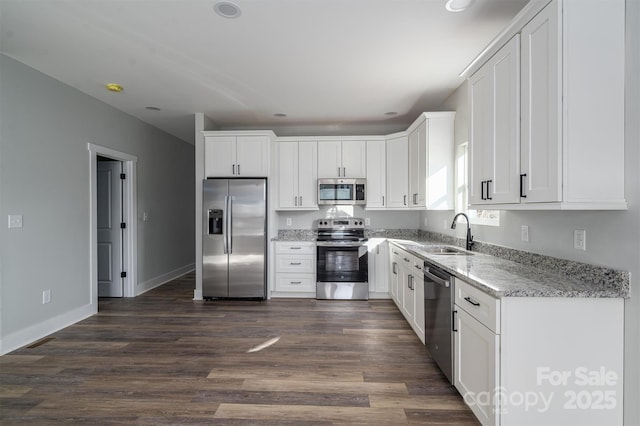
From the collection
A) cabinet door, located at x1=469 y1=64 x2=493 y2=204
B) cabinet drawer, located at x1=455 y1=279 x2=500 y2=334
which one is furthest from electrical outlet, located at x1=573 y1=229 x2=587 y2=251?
cabinet drawer, located at x1=455 y1=279 x2=500 y2=334

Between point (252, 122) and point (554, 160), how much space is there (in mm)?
4273

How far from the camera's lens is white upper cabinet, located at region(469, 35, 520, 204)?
1.83 m

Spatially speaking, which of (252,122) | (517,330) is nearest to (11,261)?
(252,122)

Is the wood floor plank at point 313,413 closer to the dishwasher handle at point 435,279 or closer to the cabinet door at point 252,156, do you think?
the dishwasher handle at point 435,279

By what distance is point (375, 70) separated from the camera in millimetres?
3105

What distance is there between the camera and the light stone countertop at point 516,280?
1.55 metres

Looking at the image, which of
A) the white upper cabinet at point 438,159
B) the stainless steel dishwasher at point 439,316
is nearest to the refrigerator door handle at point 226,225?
the white upper cabinet at point 438,159

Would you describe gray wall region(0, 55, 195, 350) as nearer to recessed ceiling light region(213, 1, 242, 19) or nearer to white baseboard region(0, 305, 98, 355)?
white baseboard region(0, 305, 98, 355)

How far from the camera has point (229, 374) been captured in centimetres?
246

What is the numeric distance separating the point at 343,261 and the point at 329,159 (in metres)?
1.56

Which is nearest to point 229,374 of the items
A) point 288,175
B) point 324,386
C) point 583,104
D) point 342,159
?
point 324,386

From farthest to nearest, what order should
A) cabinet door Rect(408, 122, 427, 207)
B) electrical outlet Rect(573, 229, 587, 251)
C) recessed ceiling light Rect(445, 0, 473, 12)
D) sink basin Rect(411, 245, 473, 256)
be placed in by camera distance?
cabinet door Rect(408, 122, 427, 207) → sink basin Rect(411, 245, 473, 256) → recessed ceiling light Rect(445, 0, 473, 12) → electrical outlet Rect(573, 229, 587, 251)

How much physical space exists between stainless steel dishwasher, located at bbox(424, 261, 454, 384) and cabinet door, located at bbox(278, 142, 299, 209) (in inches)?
102

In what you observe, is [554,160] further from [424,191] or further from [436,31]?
[424,191]
